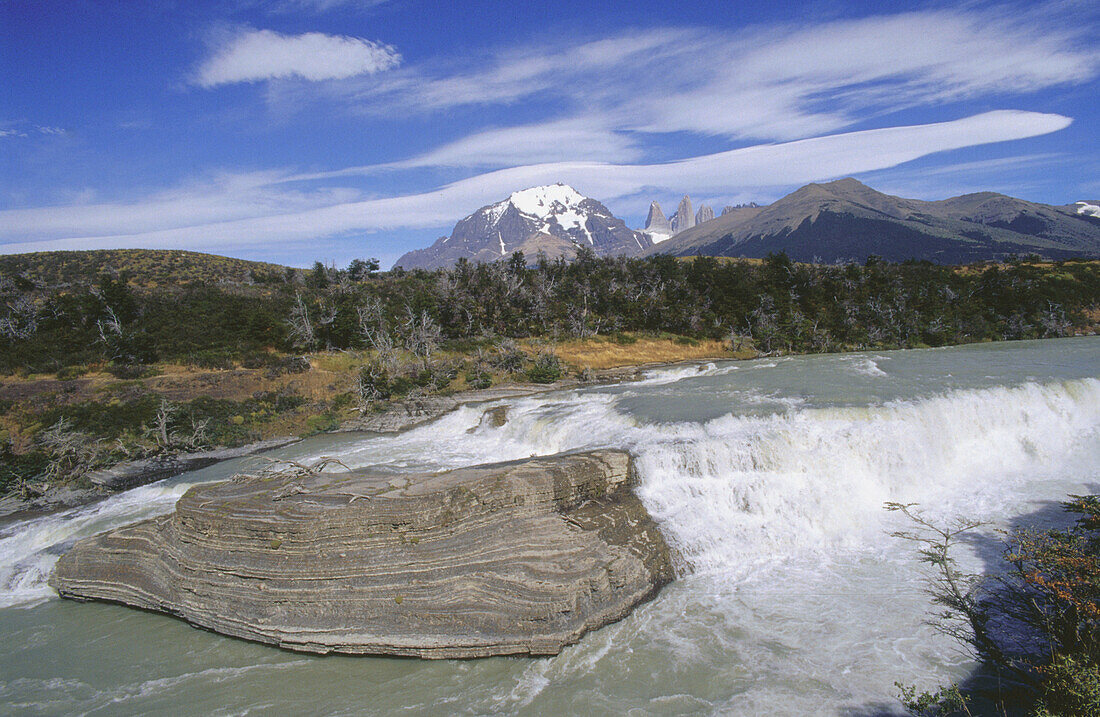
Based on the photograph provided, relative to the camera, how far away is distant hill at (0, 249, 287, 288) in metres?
43.7

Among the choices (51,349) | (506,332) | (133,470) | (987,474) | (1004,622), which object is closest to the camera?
(1004,622)

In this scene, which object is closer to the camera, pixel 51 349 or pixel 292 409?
pixel 292 409

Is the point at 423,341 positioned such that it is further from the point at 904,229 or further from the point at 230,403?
the point at 904,229

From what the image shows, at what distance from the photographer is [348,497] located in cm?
955

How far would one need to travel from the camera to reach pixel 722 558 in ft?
34.8

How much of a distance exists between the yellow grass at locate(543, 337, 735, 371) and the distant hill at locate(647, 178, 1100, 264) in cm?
8220

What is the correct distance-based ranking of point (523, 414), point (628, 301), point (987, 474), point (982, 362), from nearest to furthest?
point (987, 474) → point (523, 414) → point (982, 362) → point (628, 301)

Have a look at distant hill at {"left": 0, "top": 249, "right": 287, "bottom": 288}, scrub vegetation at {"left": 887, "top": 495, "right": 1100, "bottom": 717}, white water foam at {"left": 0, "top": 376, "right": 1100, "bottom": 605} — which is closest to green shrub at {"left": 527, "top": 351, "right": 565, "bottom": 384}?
white water foam at {"left": 0, "top": 376, "right": 1100, "bottom": 605}

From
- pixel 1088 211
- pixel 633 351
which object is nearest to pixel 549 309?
pixel 633 351

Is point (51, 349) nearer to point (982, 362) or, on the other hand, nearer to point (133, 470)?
point (133, 470)

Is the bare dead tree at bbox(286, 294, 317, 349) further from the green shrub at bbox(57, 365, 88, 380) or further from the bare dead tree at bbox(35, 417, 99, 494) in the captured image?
the bare dead tree at bbox(35, 417, 99, 494)

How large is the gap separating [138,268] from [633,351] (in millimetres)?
49674

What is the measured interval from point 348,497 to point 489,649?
3.84 m

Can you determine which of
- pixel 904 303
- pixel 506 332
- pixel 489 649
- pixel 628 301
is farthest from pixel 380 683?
pixel 904 303
